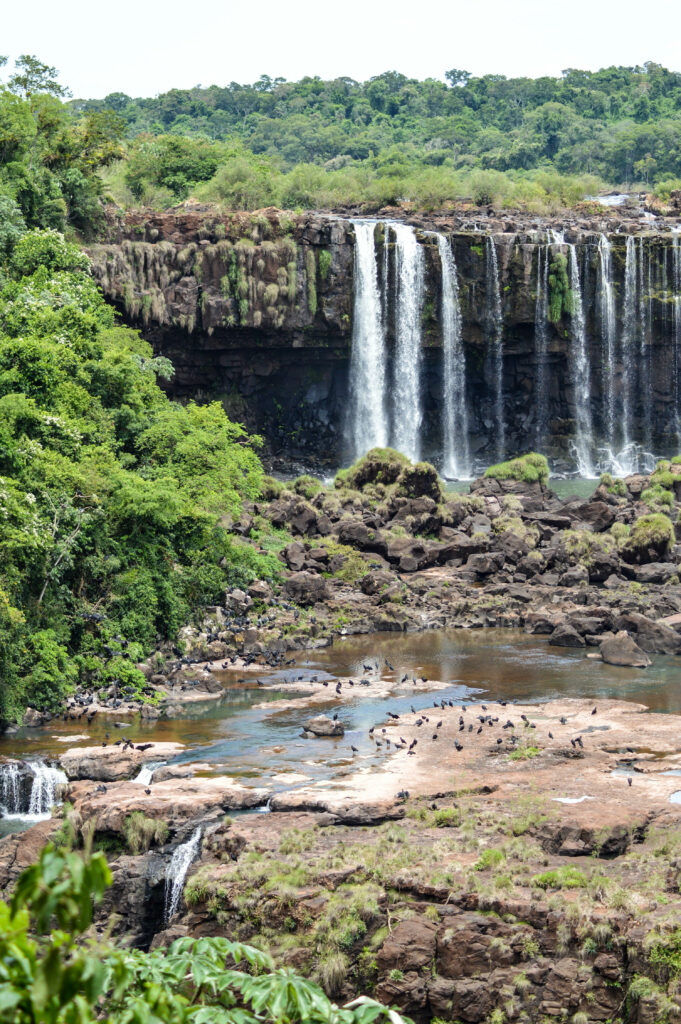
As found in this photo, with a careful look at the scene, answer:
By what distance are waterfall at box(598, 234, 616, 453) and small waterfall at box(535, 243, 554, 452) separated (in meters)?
2.86

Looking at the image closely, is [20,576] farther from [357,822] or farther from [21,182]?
[21,182]

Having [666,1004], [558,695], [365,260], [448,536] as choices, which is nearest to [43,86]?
[365,260]

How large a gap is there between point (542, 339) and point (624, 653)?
32359 mm

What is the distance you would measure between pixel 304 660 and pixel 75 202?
27127 mm

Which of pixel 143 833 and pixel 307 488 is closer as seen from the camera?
pixel 143 833

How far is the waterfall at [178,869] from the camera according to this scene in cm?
1585

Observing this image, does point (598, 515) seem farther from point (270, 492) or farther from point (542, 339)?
point (542, 339)

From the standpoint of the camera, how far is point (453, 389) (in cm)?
5884

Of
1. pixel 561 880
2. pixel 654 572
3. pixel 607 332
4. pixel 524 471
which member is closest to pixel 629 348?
pixel 607 332

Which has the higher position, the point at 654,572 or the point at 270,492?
the point at 270,492

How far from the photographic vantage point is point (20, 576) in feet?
82.7

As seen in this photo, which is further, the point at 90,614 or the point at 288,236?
the point at 288,236

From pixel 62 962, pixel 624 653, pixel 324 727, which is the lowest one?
pixel 624 653

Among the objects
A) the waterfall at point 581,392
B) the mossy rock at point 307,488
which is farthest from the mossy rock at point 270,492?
the waterfall at point 581,392
